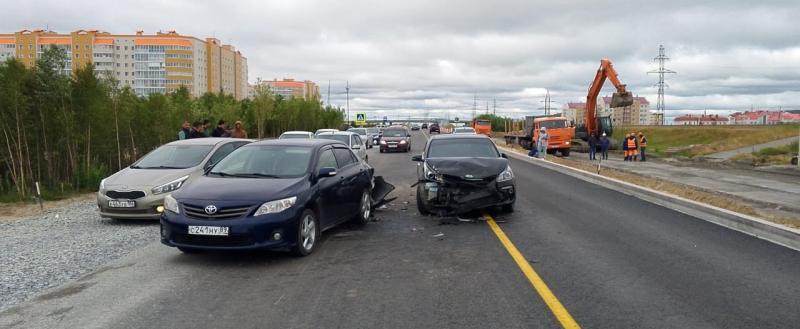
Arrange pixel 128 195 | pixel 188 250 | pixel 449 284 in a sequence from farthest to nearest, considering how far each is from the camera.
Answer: pixel 128 195 → pixel 188 250 → pixel 449 284

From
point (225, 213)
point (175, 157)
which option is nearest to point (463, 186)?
point (225, 213)

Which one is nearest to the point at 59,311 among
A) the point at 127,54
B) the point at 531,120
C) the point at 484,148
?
the point at 484,148

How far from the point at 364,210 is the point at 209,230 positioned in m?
3.48

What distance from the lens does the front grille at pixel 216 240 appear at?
22.8 ft

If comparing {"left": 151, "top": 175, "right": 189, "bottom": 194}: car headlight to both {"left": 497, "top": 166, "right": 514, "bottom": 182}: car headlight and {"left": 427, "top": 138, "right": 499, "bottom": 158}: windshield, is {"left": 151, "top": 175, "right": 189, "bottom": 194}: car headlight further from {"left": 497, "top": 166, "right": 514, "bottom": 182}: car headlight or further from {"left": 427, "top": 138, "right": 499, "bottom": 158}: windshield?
{"left": 497, "top": 166, "right": 514, "bottom": 182}: car headlight

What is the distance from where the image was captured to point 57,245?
28.0ft

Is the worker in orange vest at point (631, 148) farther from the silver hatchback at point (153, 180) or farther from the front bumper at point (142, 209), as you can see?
the front bumper at point (142, 209)

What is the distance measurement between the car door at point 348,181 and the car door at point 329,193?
11 centimetres

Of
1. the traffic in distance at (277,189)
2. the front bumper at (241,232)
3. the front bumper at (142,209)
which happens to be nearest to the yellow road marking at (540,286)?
the traffic in distance at (277,189)

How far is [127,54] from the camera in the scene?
12175 centimetres

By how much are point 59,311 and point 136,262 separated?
2.02 meters

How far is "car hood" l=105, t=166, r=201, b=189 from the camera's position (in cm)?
1034

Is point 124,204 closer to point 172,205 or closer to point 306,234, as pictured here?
point 172,205

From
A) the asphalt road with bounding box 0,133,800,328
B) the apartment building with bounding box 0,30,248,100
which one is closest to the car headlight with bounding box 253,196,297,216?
the asphalt road with bounding box 0,133,800,328
